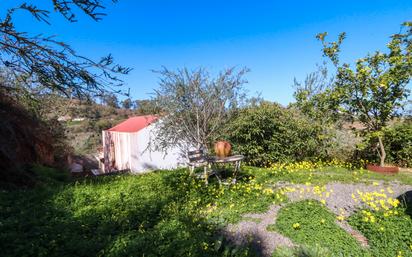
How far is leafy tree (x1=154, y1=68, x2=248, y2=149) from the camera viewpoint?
8.87 metres

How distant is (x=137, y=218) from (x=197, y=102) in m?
5.53

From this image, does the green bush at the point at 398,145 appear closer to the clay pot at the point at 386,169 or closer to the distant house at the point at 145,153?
the clay pot at the point at 386,169

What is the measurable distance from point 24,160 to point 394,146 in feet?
41.0

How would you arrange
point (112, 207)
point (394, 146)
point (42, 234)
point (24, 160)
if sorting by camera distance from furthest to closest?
1. point (394, 146)
2. point (24, 160)
3. point (112, 207)
4. point (42, 234)

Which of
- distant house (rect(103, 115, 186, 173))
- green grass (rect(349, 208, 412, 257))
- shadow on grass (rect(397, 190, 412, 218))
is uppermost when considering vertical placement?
distant house (rect(103, 115, 186, 173))

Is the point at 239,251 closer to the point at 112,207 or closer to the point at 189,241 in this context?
the point at 189,241

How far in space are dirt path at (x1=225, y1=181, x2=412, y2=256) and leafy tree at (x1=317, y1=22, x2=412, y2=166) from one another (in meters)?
2.73

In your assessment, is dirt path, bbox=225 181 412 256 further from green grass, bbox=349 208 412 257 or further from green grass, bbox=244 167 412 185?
green grass, bbox=244 167 412 185

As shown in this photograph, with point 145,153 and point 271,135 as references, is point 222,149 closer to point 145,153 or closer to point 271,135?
point 271,135

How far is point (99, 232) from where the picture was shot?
3480mm

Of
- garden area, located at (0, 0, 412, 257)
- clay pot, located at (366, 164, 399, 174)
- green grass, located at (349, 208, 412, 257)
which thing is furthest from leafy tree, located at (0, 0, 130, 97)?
clay pot, located at (366, 164, 399, 174)

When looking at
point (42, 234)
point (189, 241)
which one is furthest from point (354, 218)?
point (42, 234)

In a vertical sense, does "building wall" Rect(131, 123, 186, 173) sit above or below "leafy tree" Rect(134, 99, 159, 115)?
below

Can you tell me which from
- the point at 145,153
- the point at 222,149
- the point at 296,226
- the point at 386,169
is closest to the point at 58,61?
the point at 296,226
